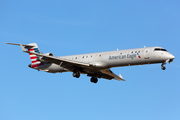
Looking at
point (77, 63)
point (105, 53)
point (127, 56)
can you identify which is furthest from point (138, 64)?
point (77, 63)

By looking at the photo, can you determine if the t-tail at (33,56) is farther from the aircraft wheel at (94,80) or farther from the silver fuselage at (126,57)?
the aircraft wheel at (94,80)

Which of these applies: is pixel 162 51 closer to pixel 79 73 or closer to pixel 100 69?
pixel 100 69

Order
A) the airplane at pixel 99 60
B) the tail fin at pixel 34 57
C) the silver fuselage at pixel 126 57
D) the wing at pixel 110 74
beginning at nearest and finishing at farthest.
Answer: the silver fuselage at pixel 126 57 < the airplane at pixel 99 60 < the wing at pixel 110 74 < the tail fin at pixel 34 57

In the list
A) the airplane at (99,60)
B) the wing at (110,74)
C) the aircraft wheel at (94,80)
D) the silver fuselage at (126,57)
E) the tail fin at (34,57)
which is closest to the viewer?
the silver fuselage at (126,57)

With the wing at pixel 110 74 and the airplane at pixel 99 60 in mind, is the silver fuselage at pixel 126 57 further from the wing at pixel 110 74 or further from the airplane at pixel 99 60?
the wing at pixel 110 74

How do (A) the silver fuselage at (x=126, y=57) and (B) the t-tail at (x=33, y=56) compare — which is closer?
(A) the silver fuselage at (x=126, y=57)

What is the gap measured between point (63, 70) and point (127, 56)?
358 inches

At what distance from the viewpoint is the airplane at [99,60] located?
3300cm

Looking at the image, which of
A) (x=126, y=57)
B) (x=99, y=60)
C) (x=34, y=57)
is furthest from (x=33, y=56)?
(x=126, y=57)

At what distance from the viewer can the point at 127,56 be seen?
110 ft

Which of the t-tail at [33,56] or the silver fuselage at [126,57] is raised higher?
the t-tail at [33,56]

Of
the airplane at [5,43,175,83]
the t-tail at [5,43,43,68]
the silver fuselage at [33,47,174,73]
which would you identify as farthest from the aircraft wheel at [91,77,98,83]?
the t-tail at [5,43,43,68]

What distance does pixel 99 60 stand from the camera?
3522cm

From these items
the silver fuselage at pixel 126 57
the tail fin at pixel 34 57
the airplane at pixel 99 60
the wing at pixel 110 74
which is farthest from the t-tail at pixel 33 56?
the wing at pixel 110 74
